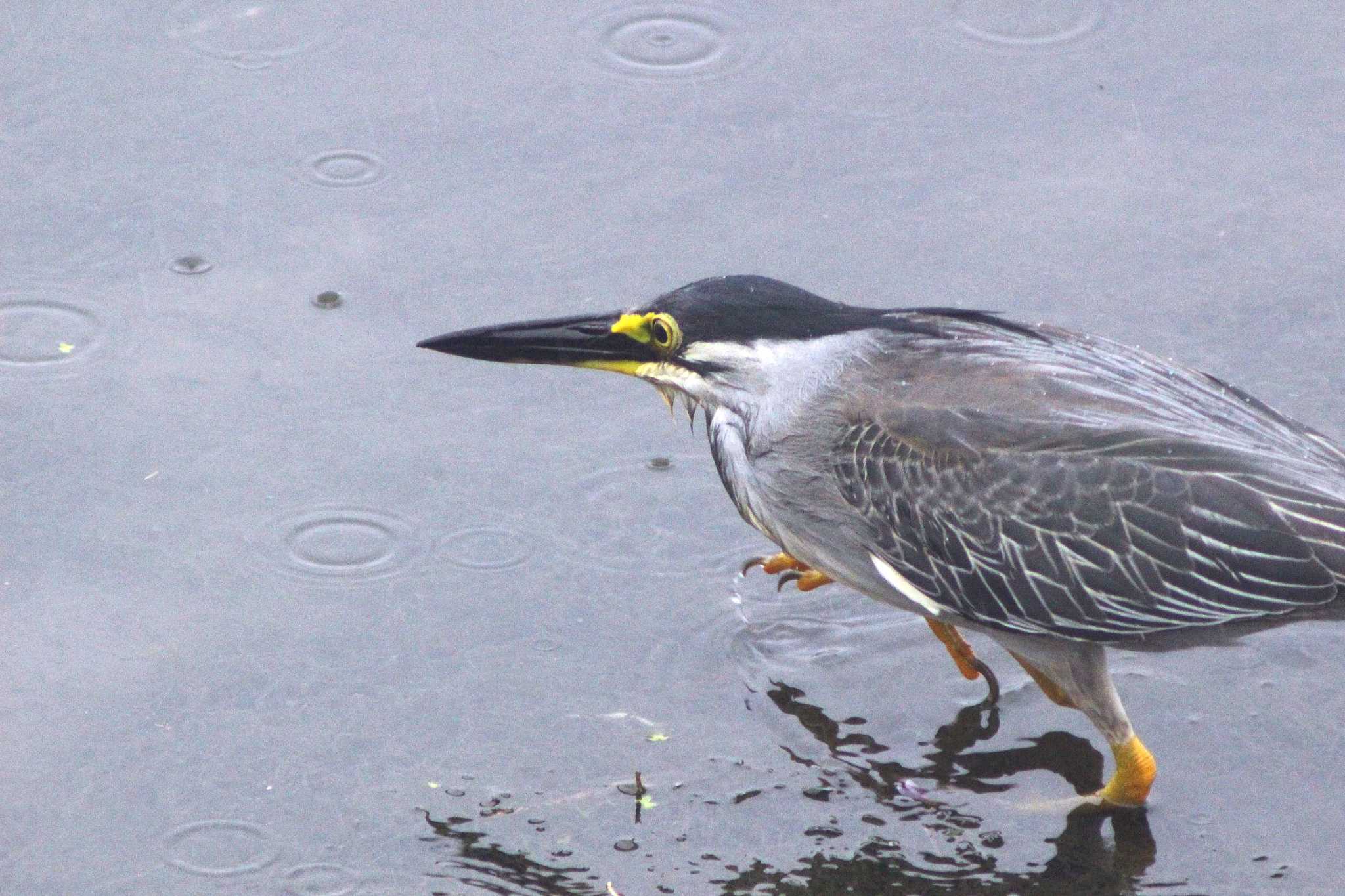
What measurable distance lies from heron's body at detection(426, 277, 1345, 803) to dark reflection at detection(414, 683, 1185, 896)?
174 millimetres

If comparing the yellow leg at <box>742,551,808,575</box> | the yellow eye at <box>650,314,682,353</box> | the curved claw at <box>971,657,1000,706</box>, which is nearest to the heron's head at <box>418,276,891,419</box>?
the yellow eye at <box>650,314,682,353</box>

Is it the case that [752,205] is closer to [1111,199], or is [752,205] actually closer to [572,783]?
[1111,199]

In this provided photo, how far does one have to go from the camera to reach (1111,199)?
7164mm

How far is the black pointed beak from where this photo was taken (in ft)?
17.9

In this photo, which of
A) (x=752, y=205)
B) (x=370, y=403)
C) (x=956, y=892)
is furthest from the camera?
(x=752, y=205)

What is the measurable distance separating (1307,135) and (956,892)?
402 centimetres

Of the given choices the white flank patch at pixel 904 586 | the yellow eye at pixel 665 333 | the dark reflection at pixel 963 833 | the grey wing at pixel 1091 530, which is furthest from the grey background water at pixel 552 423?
the yellow eye at pixel 665 333

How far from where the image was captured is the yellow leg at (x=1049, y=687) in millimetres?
5312

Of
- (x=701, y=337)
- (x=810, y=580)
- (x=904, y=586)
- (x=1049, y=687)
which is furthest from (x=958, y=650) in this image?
(x=701, y=337)

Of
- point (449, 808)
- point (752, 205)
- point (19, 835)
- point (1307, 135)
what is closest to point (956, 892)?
point (449, 808)

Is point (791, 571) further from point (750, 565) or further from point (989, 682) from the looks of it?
point (989, 682)

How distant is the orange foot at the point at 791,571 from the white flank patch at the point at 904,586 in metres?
0.40

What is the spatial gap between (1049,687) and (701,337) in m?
1.41

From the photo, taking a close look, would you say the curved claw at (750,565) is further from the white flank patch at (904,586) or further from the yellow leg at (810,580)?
the white flank patch at (904,586)
